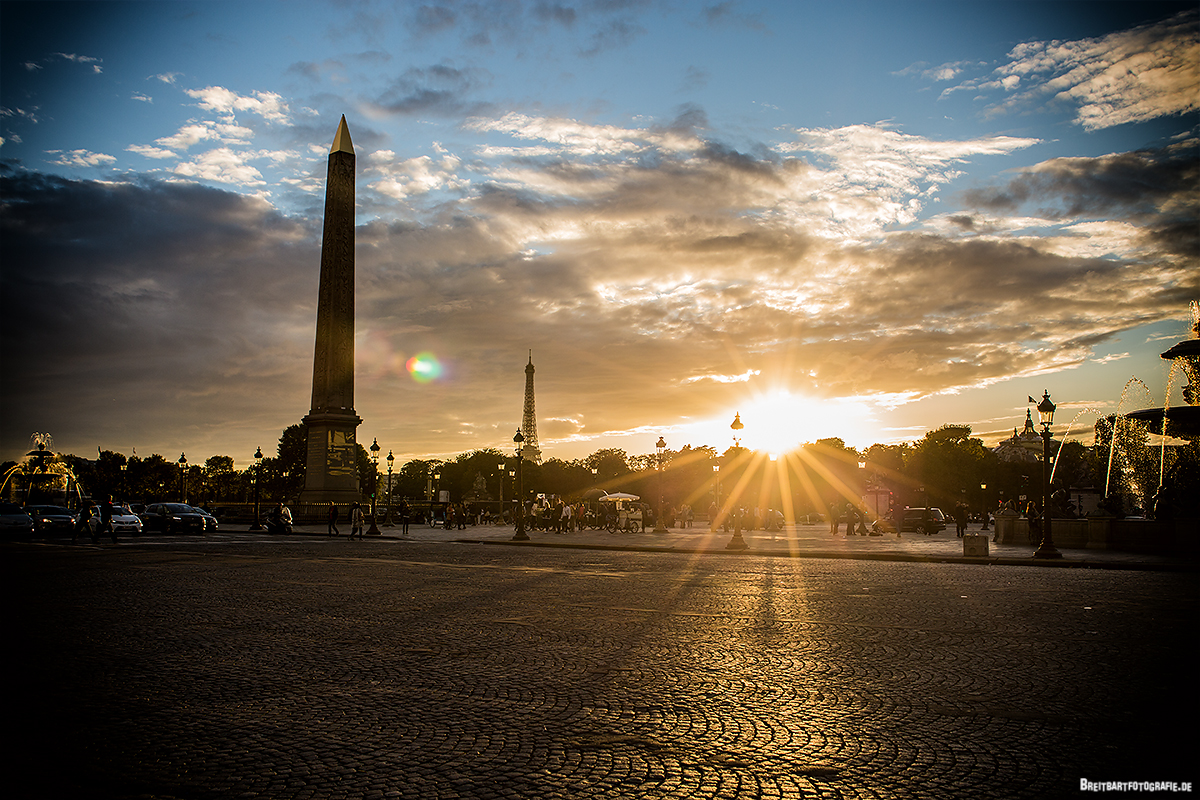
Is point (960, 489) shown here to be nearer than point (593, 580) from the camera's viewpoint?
No

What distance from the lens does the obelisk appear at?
139 feet

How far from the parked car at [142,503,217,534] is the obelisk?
6.75 m

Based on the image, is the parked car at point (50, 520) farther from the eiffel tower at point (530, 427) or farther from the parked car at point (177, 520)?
the eiffel tower at point (530, 427)

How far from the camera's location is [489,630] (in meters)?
9.23

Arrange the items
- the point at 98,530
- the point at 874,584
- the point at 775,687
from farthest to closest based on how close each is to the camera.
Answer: the point at 98,530 < the point at 874,584 < the point at 775,687

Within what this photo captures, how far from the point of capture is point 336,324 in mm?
42375

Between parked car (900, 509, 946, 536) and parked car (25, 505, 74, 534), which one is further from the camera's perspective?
parked car (900, 509, 946, 536)

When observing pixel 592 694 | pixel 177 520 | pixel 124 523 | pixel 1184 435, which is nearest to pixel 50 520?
pixel 177 520

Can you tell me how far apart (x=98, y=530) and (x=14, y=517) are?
8570 millimetres

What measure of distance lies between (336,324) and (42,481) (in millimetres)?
62728

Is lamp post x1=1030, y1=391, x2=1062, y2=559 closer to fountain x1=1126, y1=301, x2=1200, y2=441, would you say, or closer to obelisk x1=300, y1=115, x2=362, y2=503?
fountain x1=1126, y1=301, x2=1200, y2=441

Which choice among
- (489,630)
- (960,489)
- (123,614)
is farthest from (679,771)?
(960,489)

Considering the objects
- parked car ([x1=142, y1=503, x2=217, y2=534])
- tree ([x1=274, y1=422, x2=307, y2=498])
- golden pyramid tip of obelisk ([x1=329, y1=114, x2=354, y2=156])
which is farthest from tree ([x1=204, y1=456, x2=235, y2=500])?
golden pyramid tip of obelisk ([x1=329, y1=114, x2=354, y2=156])

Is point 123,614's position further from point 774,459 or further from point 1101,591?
point 774,459
